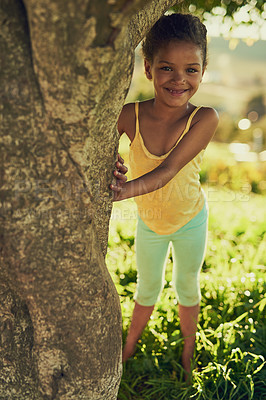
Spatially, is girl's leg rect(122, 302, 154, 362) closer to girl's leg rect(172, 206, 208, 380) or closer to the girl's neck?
girl's leg rect(172, 206, 208, 380)

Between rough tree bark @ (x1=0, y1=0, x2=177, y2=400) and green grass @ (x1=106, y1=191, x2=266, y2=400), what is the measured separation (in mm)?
828

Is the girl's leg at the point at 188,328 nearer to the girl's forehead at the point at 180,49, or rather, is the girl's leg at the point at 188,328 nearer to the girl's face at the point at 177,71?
the girl's face at the point at 177,71

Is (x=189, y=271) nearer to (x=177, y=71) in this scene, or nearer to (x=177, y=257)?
(x=177, y=257)

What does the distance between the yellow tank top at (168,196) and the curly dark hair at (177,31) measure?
0.36 meters

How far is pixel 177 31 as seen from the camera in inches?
76.4

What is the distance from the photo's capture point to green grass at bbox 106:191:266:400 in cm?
240

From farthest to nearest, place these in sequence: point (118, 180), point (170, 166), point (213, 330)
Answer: point (213, 330)
point (170, 166)
point (118, 180)

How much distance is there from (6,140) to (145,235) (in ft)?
4.30

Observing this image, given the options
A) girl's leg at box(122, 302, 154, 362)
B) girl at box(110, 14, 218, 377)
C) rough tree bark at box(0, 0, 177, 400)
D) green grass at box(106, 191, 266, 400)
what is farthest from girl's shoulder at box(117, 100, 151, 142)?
green grass at box(106, 191, 266, 400)

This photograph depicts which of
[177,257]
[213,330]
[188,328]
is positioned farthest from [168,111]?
[213,330]

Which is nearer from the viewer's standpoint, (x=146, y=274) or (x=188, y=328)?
(x=146, y=274)

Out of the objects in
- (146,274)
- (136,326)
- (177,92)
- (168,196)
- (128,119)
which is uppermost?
(177,92)

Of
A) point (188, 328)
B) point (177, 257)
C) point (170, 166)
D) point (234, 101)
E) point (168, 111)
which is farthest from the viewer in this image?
point (234, 101)

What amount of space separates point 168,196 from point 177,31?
864 millimetres
